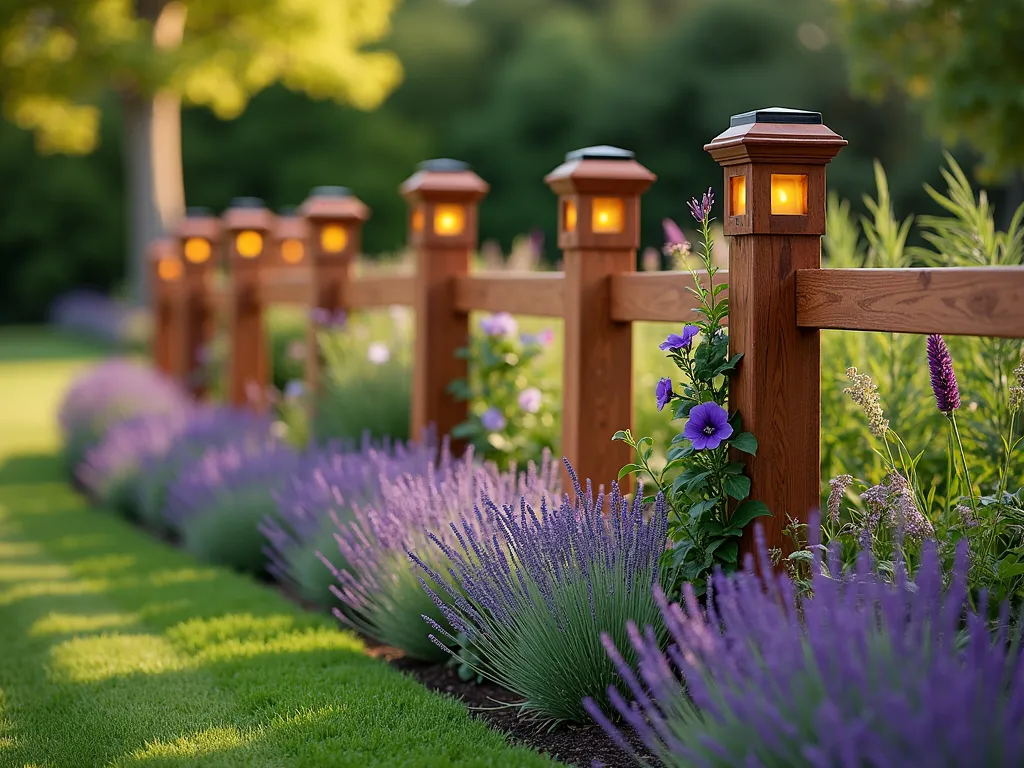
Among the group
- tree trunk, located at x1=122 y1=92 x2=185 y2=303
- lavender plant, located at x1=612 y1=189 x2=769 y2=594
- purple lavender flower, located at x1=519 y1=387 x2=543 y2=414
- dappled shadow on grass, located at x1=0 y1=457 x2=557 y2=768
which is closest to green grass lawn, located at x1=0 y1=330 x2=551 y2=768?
dappled shadow on grass, located at x1=0 y1=457 x2=557 y2=768

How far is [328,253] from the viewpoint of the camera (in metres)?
6.57

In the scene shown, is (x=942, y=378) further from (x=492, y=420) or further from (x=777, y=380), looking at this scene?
(x=492, y=420)

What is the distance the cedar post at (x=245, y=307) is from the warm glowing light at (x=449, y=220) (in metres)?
3.14

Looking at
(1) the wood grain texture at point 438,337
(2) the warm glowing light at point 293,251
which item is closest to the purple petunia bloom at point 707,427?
(1) the wood grain texture at point 438,337

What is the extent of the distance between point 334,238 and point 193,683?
3.55m

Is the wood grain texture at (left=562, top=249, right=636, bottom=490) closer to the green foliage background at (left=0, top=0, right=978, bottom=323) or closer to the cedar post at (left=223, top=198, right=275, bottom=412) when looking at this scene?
the cedar post at (left=223, top=198, right=275, bottom=412)

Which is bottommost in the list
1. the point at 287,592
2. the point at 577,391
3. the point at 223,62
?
the point at 287,592

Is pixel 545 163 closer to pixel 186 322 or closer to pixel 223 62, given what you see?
pixel 223 62

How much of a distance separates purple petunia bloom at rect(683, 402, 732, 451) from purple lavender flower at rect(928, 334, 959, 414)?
1.70 feet

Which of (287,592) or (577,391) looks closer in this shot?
(577,391)

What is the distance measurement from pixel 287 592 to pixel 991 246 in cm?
314

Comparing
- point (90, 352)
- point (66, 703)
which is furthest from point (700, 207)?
point (90, 352)

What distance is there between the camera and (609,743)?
2.89m

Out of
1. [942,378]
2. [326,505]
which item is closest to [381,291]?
[326,505]
